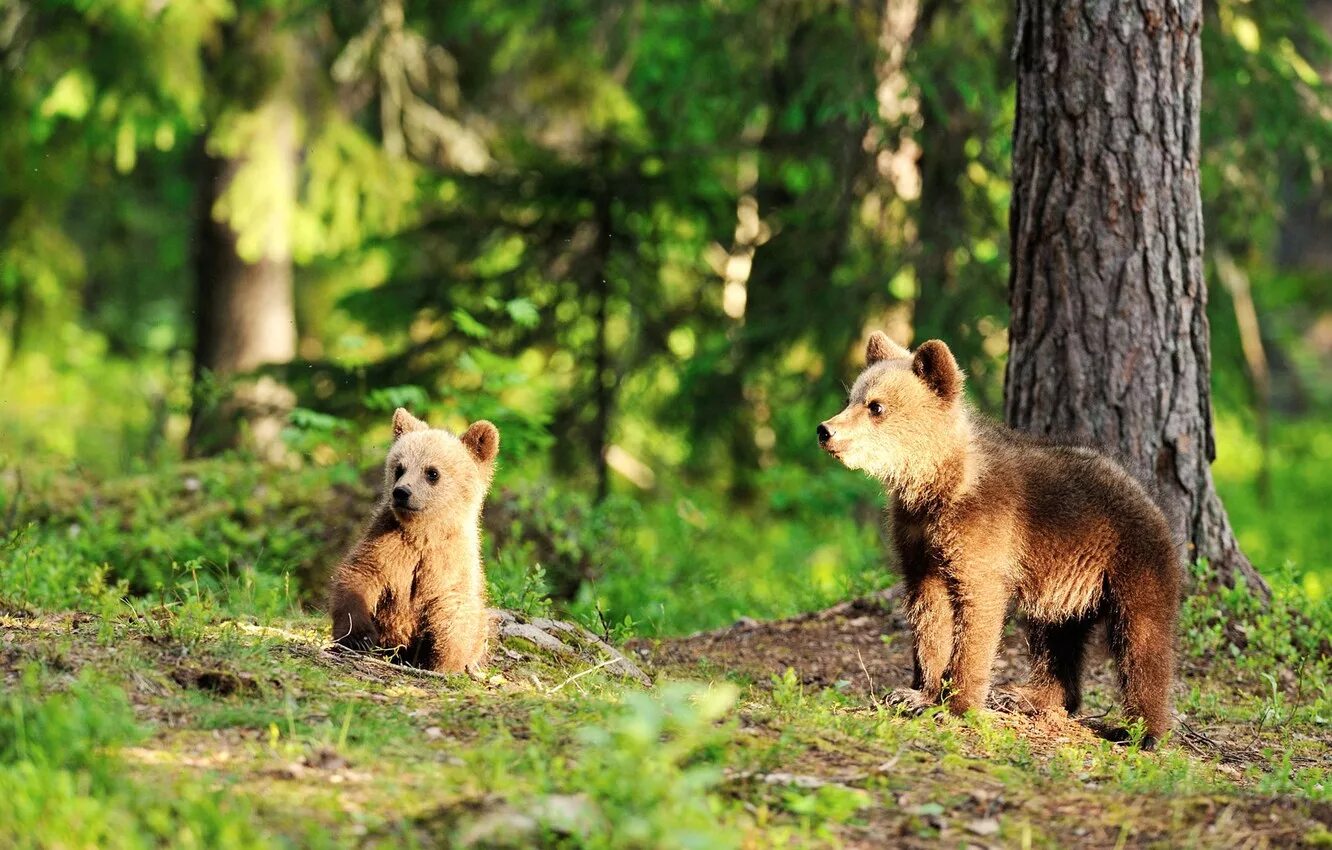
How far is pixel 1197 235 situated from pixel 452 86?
1049 cm

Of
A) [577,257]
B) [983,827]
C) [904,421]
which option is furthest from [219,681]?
[577,257]

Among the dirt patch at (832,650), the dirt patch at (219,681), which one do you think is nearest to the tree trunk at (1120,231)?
the dirt patch at (832,650)

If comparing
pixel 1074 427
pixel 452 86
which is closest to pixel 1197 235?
pixel 1074 427

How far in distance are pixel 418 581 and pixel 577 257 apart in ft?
22.7

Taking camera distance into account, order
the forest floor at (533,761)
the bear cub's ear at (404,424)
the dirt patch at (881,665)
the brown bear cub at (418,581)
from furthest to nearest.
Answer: the bear cub's ear at (404,424) < the dirt patch at (881,665) < the brown bear cub at (418,581) < the forest floor at (533,761)

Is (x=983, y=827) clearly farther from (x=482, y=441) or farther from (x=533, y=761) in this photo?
(x=482, y=441)

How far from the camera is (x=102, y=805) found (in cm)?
372

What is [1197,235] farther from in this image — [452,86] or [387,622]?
[452,86]

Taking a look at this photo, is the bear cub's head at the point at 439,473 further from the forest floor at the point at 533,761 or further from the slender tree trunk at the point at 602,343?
the slender tree trunk at the point at 602,343

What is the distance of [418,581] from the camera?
555 centimetres

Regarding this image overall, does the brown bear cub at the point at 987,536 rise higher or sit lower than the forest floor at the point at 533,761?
higher

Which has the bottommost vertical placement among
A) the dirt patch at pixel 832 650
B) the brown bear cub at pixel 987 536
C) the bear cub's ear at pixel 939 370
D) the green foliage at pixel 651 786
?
the dirt patch at pixel 832 650

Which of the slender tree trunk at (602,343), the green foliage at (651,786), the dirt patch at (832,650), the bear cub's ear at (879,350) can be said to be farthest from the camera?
the slender tree trunk at (602,343)

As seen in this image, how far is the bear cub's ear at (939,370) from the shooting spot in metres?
5.84
